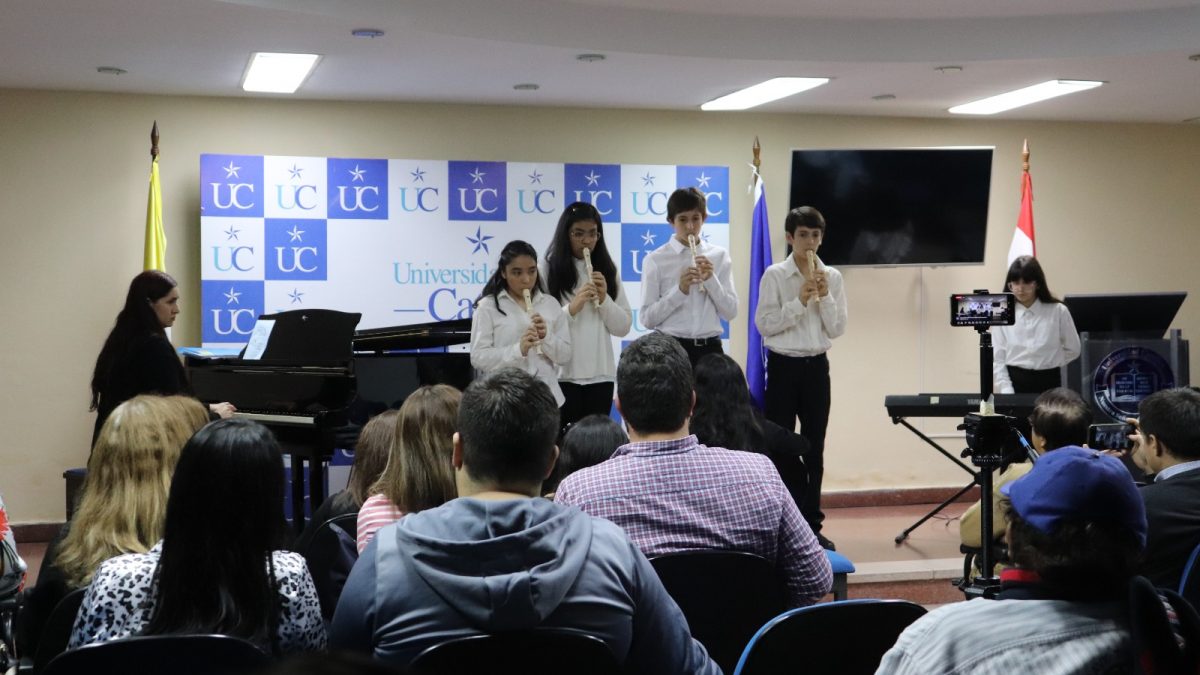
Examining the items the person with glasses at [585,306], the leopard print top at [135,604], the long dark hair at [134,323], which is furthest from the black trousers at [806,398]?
the leopard print top at [135,604]

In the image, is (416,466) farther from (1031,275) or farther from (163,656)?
(1031,275)

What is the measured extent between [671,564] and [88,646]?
1075 mm

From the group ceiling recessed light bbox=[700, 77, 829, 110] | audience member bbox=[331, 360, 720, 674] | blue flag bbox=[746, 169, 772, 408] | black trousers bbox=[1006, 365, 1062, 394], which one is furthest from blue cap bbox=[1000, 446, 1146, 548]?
blue flag bbox=[746, 169, 772, 408]

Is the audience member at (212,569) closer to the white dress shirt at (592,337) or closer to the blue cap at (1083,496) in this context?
the blue cap at (1083,496)

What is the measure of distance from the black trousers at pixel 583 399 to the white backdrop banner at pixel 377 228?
1702 mm

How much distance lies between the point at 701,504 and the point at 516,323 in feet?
9.49

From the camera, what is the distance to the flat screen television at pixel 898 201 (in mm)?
7461

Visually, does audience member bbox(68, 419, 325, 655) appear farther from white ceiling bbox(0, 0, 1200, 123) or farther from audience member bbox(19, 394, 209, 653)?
white ceiling bbox(0, 0, 1200, 123)

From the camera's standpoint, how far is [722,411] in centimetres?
401

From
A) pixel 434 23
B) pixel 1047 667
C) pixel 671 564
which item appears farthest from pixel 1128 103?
pixel 1047 667

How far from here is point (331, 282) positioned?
22.6ft

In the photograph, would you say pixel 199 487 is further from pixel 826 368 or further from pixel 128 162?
pixel 128 162

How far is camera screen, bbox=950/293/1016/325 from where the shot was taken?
398cm

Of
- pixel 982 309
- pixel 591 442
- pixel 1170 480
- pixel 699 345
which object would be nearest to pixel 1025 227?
pixel 699 345
